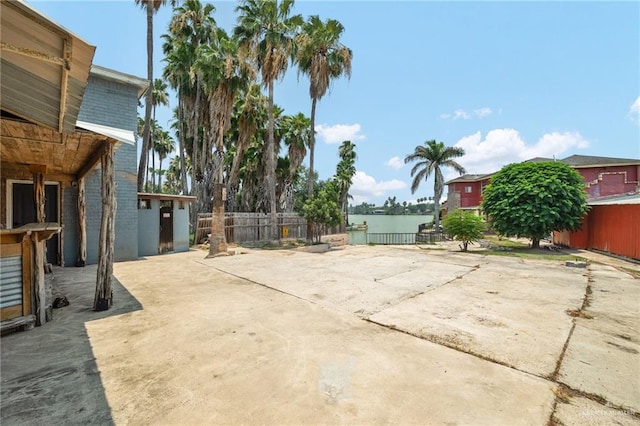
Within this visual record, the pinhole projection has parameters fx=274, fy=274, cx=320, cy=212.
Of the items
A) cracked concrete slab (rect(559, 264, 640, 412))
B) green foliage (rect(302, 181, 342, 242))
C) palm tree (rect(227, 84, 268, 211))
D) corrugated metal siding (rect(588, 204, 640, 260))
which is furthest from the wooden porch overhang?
corrugated metal siding (rect(588, 204, 640, 260))

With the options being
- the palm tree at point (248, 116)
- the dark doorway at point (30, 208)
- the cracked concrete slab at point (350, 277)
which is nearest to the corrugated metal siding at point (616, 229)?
the cracked concrete slab at point (350, 277)

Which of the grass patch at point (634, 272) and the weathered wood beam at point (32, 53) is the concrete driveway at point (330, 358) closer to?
the grass patch at point (634, 272)

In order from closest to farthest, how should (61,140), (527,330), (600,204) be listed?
(527,330)
(61,140)
(600,204)

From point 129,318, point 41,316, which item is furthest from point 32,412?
point 41,316

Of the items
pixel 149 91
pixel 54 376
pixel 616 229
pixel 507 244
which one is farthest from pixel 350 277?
pixel 149 91

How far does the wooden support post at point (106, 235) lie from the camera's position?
459 cm

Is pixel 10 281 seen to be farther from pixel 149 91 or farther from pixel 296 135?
pixel 296 135

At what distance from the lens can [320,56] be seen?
16.4 metres

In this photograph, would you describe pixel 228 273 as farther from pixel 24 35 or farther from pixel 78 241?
pixel 24 35

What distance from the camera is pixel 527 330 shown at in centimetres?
384

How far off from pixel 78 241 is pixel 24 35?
8339 mm

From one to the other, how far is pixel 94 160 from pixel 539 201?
16.5 m

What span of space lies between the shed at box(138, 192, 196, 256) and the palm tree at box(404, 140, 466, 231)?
2094 cm

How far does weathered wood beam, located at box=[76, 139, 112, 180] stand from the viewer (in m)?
4.70
